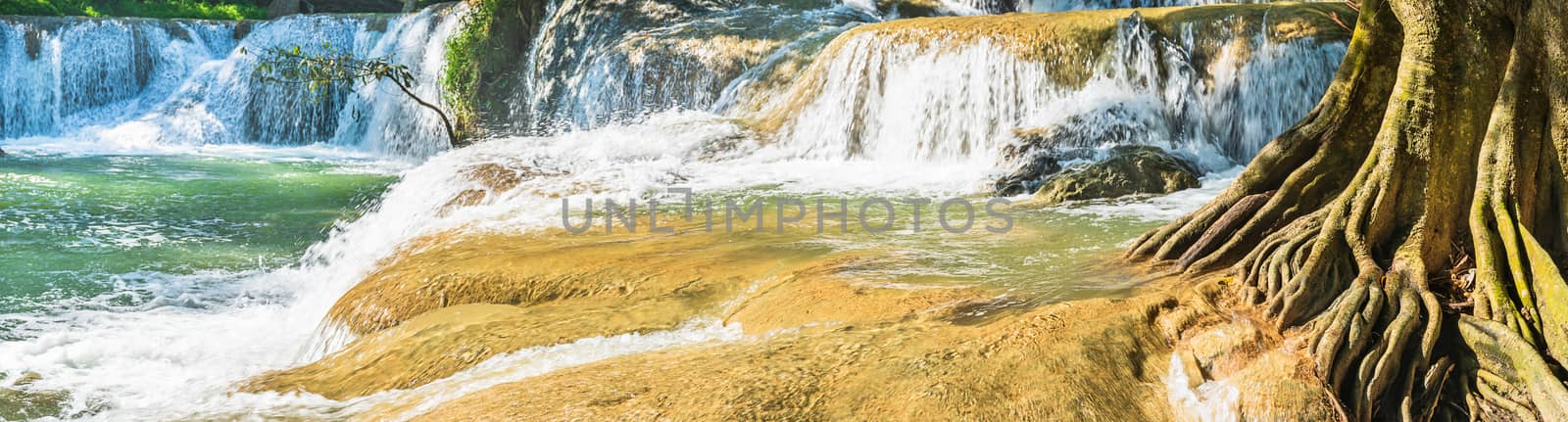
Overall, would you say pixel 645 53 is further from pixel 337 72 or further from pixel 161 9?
pixel 161 9

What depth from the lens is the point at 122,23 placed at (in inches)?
788

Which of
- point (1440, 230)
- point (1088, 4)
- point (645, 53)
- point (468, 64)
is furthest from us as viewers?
point (1088, 4)

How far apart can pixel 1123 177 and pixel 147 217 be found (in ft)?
27.2

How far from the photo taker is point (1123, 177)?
852cm

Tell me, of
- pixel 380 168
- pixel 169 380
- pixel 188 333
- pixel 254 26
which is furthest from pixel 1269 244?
pixel 254 26

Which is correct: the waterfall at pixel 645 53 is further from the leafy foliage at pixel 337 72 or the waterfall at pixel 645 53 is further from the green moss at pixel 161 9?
the green moss at pixel 161 9

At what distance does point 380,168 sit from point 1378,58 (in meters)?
12.7

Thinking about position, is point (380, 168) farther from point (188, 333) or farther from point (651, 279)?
point (651, 279)

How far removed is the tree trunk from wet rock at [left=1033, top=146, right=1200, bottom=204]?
382cm

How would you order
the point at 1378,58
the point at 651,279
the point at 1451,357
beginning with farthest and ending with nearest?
1. the point at 651,279
2. the point at 1378,58
3. the point at 1451,357
